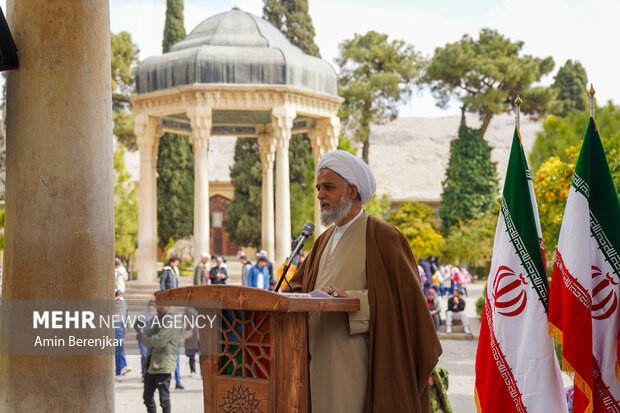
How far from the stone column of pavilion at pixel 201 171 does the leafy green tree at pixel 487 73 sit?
24.1 meters

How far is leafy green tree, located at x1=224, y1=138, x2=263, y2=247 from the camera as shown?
32.2 meters

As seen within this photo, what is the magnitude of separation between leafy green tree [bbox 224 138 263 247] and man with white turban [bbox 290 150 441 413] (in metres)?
28.5

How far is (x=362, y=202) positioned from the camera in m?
3.40

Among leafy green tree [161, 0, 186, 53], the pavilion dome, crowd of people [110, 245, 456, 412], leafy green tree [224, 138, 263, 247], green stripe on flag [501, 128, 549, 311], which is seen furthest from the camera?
leafy green tree [224, 138, 263, 247]

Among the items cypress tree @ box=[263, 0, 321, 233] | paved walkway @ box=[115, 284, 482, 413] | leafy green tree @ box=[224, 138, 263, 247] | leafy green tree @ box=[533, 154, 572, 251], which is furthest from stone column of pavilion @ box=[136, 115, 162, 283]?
leafy green tree @ box=[224, 138, 263, 247]

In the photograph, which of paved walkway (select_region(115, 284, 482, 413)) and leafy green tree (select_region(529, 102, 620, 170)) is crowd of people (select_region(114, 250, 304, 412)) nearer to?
paved walkway (select_region(115, 284, 482, 413))

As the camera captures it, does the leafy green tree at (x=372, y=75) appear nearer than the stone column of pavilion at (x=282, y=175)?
No

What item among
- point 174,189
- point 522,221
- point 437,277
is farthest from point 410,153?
point 522,221

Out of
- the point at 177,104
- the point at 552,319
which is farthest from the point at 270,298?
the point at 177,104

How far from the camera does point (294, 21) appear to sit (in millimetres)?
31484

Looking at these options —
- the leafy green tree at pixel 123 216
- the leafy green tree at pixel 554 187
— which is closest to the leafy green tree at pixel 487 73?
the leafy green tree at pixel 123 216

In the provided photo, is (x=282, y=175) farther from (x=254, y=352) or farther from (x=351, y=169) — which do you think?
(x=254, y=352)

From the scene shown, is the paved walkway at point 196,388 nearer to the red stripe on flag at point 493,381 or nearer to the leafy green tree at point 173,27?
the red stripe on flag at point 493,381

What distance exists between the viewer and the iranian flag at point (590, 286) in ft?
12.2
